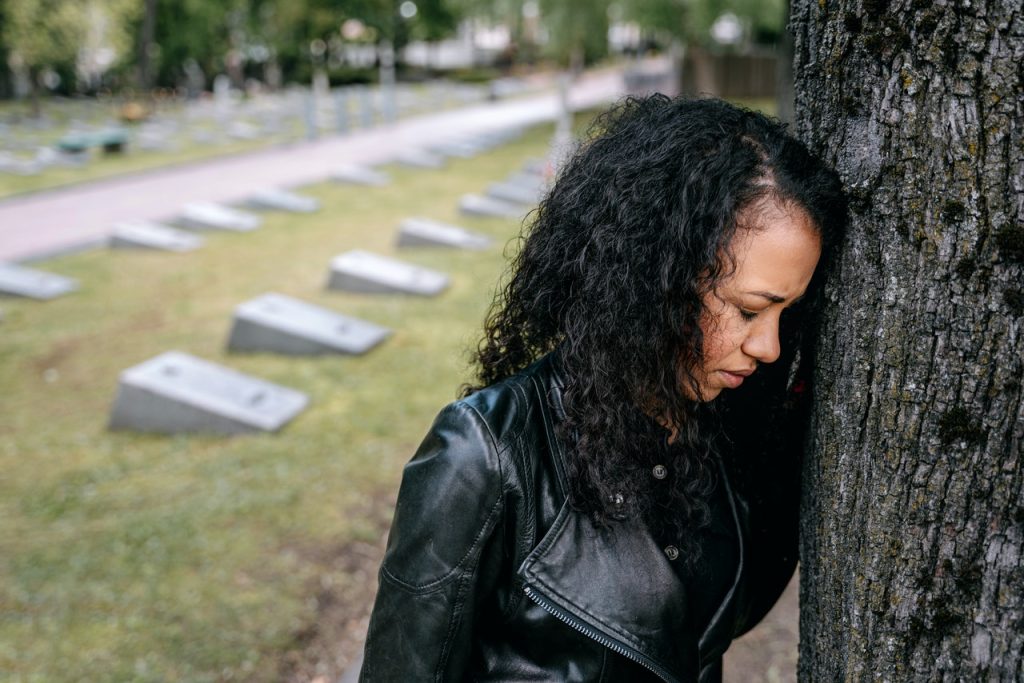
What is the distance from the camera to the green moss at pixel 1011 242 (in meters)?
1.20

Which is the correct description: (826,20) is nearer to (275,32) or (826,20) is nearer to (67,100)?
(67,100)

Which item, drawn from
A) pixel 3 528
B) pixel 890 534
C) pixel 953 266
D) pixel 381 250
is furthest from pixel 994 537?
pixel 381 250

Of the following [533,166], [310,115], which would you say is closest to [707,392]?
[533,166]

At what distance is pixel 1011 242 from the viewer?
120 cm

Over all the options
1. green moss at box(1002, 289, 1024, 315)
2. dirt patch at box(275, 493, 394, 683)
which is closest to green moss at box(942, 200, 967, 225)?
green moss at box(1002, 289, 1024, 315)

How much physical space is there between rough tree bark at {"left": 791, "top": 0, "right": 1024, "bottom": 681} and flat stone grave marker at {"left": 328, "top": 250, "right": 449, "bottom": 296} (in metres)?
6.82

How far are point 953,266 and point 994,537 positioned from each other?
16.3 inches

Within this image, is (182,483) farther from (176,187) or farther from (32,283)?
(176,187)

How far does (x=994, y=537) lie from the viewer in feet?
4.24

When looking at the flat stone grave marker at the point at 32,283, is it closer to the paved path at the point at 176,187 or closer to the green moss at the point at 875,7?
the paved path at the point at 176,187

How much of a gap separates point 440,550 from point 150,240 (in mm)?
9707

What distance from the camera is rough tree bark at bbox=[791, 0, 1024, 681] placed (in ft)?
4.00

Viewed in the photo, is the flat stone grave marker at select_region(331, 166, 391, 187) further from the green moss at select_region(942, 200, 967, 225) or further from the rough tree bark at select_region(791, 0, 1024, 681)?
the green moss at select_region(942, 200, 967, 225)

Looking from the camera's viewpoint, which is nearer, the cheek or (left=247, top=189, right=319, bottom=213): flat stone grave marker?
the cheek
